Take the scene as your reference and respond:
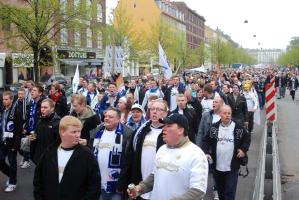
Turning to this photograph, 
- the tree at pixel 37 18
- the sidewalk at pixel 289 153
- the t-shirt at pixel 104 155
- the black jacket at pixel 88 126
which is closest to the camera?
the t-shirt at pixel 104 155

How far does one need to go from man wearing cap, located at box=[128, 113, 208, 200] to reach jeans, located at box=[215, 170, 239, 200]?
262cm

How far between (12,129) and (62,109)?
2869 mm

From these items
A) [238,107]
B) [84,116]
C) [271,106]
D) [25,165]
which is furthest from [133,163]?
[271,106]

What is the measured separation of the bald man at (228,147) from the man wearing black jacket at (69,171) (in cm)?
250

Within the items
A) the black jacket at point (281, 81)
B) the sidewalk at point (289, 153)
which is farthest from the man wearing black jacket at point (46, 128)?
the black jacket at point (281, 81)

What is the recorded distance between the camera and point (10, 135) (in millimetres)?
7855

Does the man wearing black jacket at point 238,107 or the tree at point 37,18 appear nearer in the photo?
the man wearing black jacket at point 238,107

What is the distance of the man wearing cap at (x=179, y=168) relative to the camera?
362 centimetres

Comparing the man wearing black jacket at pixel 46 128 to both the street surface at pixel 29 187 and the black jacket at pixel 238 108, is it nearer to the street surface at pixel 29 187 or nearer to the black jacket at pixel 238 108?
the street surface at pixel 29 187

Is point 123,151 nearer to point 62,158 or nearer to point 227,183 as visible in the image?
point 62,158

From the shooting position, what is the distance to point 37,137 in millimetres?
6559

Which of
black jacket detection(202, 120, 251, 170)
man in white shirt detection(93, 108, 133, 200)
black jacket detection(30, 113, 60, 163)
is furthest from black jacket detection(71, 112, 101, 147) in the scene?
black jacket detection(202, 120, 251, 170)

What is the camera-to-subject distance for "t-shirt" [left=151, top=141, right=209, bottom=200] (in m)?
3.63

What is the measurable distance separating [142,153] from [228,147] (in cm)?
170
